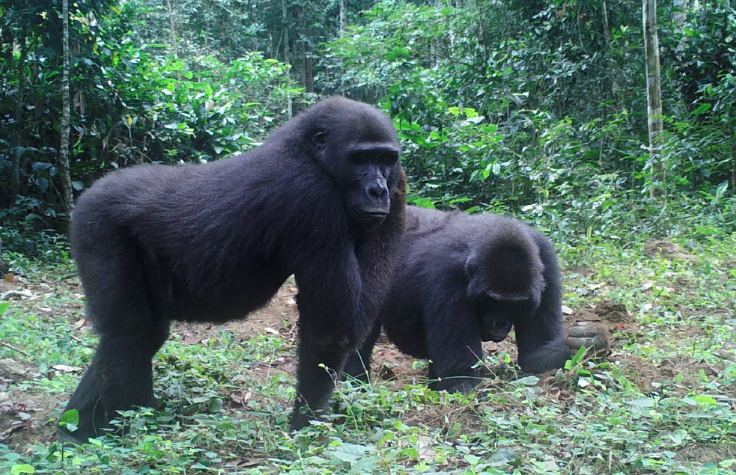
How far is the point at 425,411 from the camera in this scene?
3.84 metres

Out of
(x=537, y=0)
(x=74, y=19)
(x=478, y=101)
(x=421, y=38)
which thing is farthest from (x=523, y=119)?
(x=74, y=19)

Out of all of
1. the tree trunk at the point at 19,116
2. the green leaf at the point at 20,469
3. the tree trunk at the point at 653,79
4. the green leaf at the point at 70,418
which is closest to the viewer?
the green leaf at the point at 20,469

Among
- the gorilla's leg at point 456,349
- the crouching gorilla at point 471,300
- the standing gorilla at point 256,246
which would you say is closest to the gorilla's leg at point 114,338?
the standing gorilla at point 256,246

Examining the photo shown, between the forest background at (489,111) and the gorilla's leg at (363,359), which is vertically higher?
the forest background at (489,111)

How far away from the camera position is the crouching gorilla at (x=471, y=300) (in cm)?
475

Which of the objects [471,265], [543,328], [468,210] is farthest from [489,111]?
[471,265]

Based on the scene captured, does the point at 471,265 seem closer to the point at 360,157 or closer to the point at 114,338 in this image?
the point at 360,157

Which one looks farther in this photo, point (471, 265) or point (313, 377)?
point (471, 265)

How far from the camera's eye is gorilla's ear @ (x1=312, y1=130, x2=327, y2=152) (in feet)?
12.9

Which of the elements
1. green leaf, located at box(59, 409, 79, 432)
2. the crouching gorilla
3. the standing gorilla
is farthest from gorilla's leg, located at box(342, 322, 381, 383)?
green leaf, located at box(59, 409, 79, 432)

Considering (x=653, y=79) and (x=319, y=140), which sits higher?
(x=653, y=79)

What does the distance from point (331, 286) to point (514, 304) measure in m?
1.73

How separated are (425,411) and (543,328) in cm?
162

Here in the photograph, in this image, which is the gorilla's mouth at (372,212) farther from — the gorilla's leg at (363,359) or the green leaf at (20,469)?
the green leaf at (20,469)
